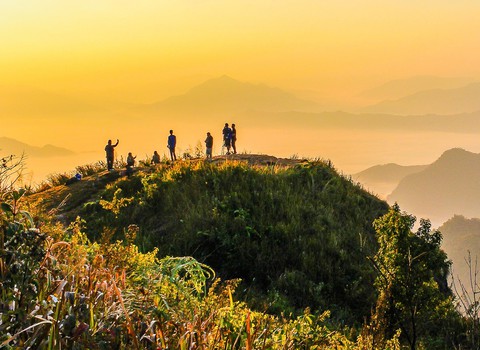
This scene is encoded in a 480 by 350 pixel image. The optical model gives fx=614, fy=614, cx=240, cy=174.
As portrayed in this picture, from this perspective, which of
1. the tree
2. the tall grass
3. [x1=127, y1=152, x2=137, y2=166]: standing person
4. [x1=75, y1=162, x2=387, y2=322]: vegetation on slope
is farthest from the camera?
[x1=127, y1=152, x2=137, y2=166]: standing person

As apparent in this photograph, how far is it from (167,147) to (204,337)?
71.7ft

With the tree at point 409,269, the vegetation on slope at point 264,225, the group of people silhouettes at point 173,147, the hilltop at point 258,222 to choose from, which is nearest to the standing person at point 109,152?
the group of people silhouettes at point 173,147

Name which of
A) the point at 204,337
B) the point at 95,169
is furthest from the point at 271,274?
the point at 95,169

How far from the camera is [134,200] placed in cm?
1933

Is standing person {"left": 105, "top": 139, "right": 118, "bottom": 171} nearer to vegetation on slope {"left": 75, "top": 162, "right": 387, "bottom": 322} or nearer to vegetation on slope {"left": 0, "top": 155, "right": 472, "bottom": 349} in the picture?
vegetation on slope {"left": 75, "top": 162, "right": 387, "bottom": 322}

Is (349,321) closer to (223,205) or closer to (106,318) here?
(223,205)

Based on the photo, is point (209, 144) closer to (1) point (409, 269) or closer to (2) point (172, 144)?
(2) point (172, 144)

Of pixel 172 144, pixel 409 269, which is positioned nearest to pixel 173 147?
pixel 172 144

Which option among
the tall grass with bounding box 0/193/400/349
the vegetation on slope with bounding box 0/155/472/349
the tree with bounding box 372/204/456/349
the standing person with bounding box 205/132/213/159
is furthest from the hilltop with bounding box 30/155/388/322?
the tall grass with bounding box 0/193/400/349

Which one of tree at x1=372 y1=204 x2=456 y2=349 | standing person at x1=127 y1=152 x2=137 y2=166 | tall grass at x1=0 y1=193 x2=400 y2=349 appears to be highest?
standing person at x1=127 y1=152 x2=137 y2=166

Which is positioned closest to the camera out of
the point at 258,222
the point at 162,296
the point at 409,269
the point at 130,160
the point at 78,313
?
the point at 78,313

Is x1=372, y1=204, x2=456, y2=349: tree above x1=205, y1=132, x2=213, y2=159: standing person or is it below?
below

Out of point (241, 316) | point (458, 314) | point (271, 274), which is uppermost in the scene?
point (241, 316)

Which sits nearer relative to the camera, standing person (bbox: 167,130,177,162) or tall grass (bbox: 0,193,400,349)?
tall grass (bbox: 0,193,400,349)
